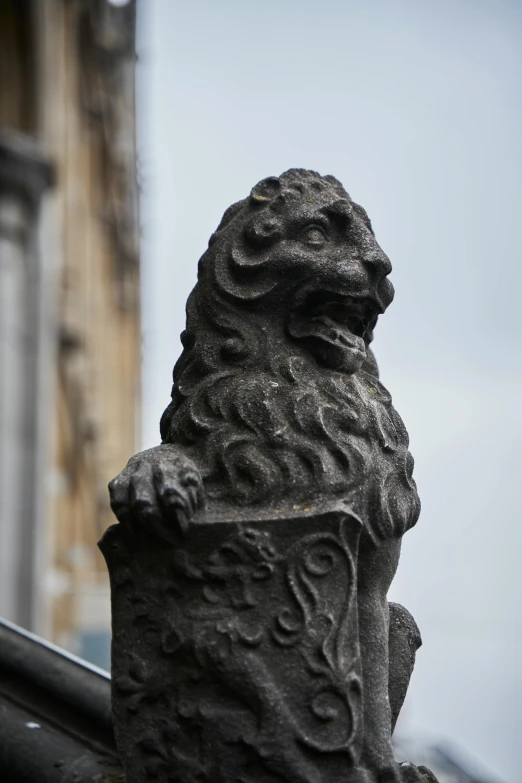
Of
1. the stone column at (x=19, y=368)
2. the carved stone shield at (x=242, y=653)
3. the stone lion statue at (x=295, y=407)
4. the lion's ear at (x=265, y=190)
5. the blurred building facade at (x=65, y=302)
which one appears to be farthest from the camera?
the blurred building facade at (x=65, y=302)

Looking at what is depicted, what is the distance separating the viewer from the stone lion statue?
9.04 ft

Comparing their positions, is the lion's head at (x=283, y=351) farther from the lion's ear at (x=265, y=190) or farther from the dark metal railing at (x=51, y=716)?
the dark metal railing at (x=51, y=716)

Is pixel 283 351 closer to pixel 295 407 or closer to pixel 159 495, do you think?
pixel 295 407

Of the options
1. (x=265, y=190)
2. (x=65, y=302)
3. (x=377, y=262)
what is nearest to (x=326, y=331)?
(x=377, y=262)

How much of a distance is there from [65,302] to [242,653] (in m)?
12.6

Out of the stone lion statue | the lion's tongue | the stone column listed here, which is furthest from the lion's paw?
the stone column

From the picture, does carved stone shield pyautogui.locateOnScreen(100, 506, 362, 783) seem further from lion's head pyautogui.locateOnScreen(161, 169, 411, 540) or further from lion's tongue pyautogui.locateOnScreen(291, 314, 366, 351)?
lion's tongue pyautogui.locateOnScreen(291, 314, 366, 351)

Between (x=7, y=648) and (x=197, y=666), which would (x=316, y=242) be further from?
(x=7, y=648)

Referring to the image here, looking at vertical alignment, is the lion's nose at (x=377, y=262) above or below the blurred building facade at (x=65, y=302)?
below

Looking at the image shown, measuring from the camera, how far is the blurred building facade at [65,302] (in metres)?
11.2

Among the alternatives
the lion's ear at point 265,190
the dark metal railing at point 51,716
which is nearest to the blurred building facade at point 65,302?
the dark metal railing at point 51,716

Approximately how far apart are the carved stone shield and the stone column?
8320 mm

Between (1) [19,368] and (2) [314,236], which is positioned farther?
(1) [19,368]

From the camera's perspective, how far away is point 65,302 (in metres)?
14.9
